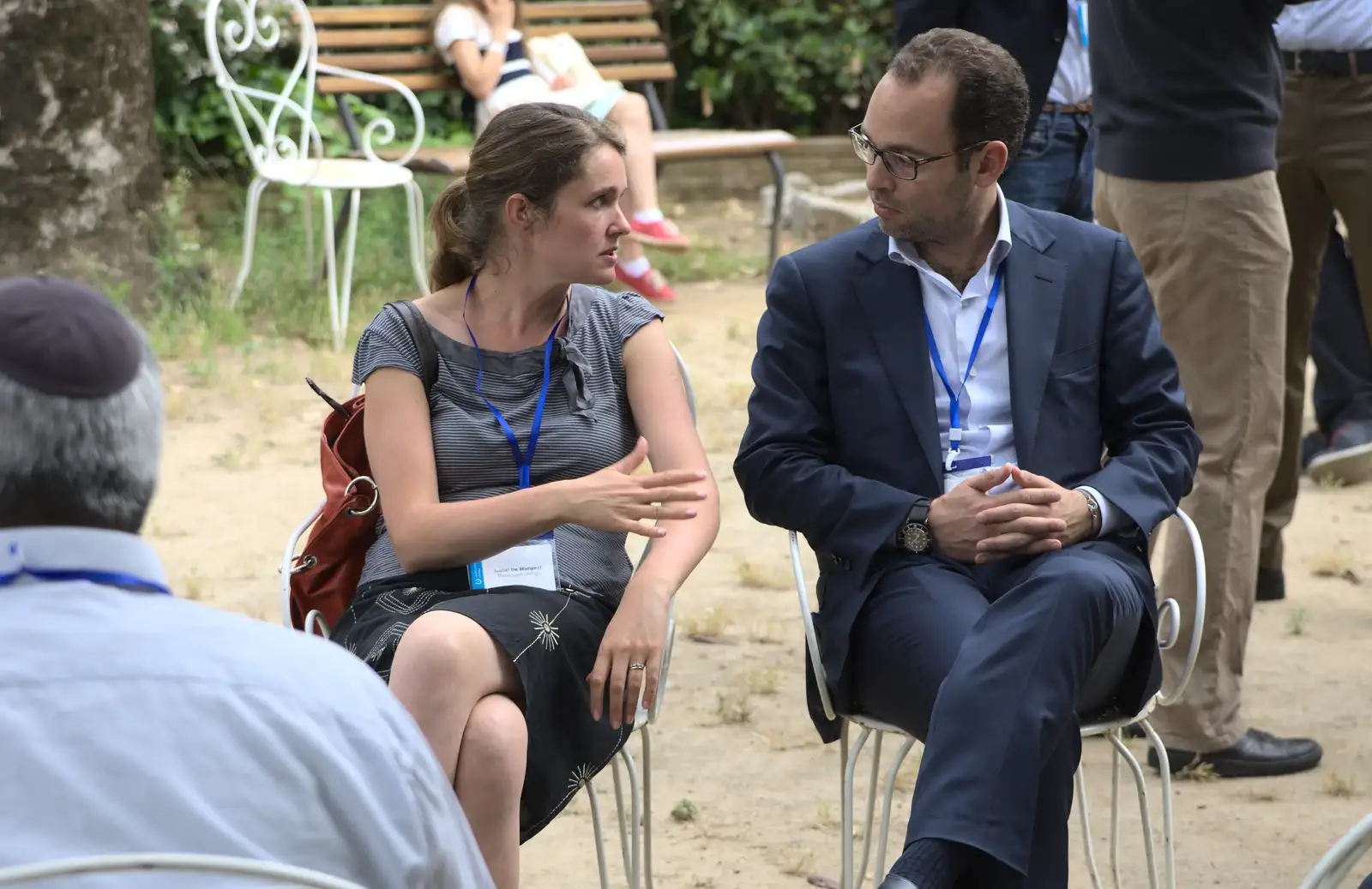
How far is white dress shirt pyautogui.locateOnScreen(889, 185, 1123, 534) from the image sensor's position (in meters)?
3.13

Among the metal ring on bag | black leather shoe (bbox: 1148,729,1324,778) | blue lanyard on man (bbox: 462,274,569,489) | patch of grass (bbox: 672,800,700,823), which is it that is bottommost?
patch of grass (bbox: 672,800,700,823)

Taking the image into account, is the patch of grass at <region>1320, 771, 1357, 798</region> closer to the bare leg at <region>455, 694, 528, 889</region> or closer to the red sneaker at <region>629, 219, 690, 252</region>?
the bare leg at <region>455, 694, 528, 889</region>

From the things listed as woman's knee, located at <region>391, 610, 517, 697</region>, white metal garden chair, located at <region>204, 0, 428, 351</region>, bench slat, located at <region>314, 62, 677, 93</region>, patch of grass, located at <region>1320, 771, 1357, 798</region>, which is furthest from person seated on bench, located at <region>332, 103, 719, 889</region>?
bench slat, located at <region>314, 62, 677, 93</region>

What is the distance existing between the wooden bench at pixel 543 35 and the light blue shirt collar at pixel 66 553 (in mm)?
6192

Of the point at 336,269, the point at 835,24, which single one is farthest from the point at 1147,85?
the point at 835,24

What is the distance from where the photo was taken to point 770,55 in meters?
10.8

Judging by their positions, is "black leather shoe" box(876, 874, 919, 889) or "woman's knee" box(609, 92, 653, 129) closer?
"black leather shoe" box(876, 874, 919, 889)

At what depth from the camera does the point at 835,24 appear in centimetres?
1109

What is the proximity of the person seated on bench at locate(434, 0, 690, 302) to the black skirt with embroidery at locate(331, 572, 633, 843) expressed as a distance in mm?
4975

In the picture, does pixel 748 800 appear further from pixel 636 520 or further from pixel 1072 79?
pixel 1072 79

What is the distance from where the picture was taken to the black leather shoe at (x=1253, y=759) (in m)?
3.84

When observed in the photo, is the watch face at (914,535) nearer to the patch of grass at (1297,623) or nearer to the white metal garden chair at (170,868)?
the white metal garden chair at (170,868)

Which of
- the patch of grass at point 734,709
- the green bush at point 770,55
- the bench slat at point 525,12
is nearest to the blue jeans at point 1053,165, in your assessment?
the patch of grass at point 734,709

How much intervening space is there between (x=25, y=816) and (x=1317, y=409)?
5.53 meters
